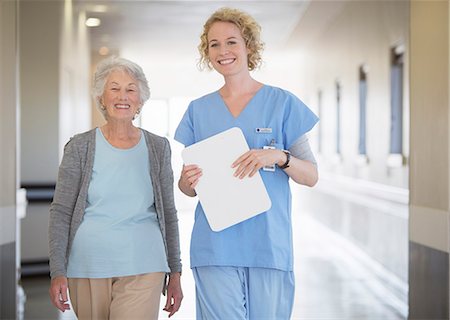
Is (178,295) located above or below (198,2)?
below

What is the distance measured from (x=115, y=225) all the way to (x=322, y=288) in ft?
9.07

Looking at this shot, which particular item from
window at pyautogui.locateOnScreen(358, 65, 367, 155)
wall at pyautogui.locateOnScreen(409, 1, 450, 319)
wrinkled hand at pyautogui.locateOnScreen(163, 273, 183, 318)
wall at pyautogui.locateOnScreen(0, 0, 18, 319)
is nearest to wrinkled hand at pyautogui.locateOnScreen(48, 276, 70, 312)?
wrinkled hand at pyautogui.locateOnScreen(163, 273, 183, 318)

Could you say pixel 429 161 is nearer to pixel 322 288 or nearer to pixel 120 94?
pixel 322 288

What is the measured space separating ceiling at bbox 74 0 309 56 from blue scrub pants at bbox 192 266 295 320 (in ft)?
6.75

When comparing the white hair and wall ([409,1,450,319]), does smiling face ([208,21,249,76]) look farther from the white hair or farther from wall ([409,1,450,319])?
wall ([409,1,450,319])

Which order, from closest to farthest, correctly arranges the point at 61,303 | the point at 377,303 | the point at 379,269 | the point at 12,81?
the point at 61,303, the point at 12,81, the point at 377,303, the point at 379,269

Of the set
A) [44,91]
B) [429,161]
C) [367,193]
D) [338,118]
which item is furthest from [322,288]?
[44,91]

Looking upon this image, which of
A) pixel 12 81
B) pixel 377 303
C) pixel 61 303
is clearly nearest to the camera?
pixel 61 303

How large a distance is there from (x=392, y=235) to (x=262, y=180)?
3661 mm

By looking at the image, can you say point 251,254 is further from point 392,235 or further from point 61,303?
point 392,235

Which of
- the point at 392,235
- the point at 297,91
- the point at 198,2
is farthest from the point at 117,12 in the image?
the point at 392,235

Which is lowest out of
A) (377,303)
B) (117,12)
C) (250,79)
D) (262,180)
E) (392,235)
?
(377,303)

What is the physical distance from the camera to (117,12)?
428cm

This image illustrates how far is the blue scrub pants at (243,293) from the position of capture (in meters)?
2.29
